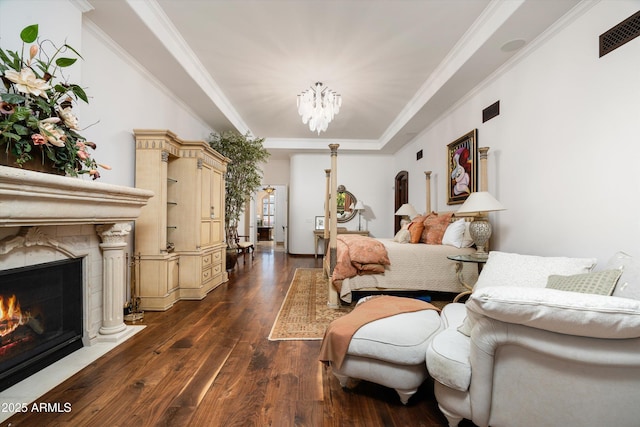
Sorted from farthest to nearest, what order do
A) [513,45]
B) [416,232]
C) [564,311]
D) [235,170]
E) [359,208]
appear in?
[359,208] < [235,170] < [416,232] < [513,45] < [564,311]

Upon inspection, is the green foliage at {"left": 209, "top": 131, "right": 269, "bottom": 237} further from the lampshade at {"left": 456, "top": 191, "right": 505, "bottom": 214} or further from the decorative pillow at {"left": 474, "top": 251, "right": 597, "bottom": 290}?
the decorative pillow at {"left": 474, "top": 251, "right": 597, "bottom": 290}

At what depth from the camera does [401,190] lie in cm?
697

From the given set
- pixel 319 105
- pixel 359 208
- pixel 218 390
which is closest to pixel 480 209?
pixel 319 105

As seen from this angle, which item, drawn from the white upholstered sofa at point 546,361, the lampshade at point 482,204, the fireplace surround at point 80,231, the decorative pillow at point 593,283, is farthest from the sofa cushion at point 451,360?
the fireplace surround at point 80,231

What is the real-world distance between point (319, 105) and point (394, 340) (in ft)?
10.5

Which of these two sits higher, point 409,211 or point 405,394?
point 409,211

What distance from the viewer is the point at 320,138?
6.93 m

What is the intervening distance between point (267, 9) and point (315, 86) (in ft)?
5.03

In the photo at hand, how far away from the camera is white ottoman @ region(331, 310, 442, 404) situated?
5.07 ft

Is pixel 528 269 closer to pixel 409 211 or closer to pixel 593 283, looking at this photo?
pixel 593 283

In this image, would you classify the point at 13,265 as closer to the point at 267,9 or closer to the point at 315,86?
the point at 267,9

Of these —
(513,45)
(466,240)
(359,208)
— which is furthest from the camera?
(359,208)

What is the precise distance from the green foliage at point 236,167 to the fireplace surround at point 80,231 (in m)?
2.67

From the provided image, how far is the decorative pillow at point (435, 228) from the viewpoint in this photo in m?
3.85
